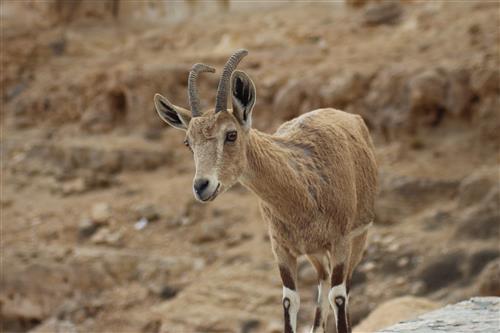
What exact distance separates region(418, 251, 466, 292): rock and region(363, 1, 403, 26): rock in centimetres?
1271

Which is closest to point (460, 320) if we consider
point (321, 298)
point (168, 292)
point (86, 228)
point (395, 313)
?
point (321, 298)

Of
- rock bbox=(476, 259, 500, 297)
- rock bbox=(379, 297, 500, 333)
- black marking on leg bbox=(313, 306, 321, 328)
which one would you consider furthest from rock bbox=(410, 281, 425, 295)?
black marking on leg bbox=(313, 306, 321, 328)

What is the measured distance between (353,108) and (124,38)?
1606 cm

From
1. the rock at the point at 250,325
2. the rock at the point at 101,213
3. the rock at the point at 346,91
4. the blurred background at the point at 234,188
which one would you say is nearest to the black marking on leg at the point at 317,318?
the blurred background at the point at 234,188

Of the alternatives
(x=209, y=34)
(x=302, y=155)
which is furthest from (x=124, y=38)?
(x=302, y=155)

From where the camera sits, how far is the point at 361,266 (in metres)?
19.5

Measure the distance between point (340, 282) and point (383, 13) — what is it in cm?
2214

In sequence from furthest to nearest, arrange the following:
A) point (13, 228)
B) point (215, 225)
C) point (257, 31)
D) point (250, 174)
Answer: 1. point (257, 31)
2. point (13, 228)
3. point (215, 225)
4. point (250, 174)

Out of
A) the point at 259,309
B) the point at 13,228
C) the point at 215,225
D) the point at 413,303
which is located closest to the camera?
the point at 413,303

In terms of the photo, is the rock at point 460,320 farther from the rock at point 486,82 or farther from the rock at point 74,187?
the rock at point 74,187

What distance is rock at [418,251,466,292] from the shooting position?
17.4 metres

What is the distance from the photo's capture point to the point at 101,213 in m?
26.3

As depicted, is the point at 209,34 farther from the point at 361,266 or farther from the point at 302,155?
the point at 302,155

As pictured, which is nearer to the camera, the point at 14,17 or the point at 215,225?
the point at 215,225
